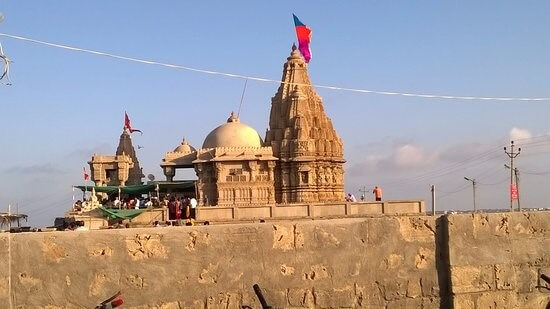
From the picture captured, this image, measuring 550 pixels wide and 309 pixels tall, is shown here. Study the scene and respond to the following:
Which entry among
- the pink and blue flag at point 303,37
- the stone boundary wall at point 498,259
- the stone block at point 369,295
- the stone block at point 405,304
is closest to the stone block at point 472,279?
the stone boundary wall at point 498,259

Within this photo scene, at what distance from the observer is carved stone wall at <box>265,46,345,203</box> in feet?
113

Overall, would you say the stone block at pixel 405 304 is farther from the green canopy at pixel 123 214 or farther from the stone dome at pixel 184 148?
the stone dome at pixel 184 148

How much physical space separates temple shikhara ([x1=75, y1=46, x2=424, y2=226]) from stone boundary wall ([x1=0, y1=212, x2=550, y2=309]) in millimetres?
26327

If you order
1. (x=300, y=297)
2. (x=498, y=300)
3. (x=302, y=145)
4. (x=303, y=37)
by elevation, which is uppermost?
(x=303, y=37)

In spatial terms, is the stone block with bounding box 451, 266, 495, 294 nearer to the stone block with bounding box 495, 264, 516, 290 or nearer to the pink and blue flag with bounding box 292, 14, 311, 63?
the stone block with bounding box 495, 264, 516, 290

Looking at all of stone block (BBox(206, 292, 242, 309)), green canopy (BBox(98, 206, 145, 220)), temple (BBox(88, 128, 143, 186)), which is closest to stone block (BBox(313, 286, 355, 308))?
stone block (BBox(206, 292, 242, 309))

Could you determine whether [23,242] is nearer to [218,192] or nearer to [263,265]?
[263,265]

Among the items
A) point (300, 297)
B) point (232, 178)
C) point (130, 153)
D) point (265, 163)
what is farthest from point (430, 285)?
point (130, 153)

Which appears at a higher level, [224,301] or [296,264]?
[296,264]

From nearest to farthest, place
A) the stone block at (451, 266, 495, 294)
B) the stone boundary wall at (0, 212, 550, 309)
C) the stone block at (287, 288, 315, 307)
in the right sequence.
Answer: the stone boundary wall at (0, 212, 550, 309) → the stone block at (287, 288, 315, 307) → the stone block at (451, 266, 495, 294)

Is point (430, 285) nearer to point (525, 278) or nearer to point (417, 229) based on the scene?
point (417, 229)

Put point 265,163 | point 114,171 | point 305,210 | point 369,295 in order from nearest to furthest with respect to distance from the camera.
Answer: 1. point 369,295
2. point 305,210
3. point 265,163
4. point 114,171

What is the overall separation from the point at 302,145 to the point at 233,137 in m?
4.10

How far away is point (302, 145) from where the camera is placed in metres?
34.7
